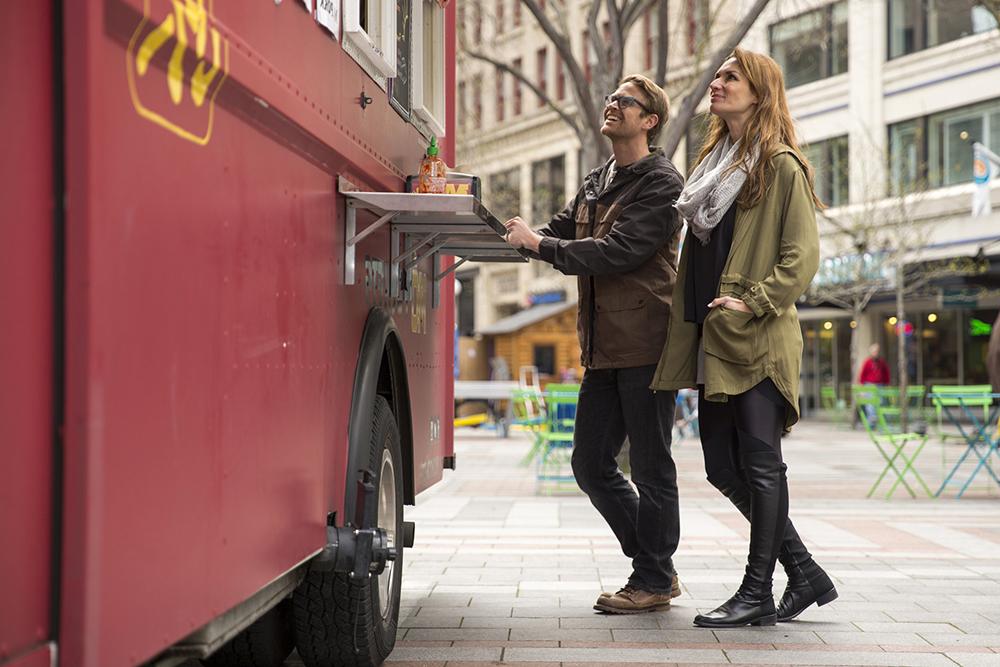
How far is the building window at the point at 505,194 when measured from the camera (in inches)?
1344

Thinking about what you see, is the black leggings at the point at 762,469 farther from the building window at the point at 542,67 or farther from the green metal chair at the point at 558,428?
the building window at the point at 542,67

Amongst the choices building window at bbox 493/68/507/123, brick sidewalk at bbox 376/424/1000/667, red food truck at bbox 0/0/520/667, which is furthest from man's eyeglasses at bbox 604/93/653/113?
building window at bbox 493/68/507/123

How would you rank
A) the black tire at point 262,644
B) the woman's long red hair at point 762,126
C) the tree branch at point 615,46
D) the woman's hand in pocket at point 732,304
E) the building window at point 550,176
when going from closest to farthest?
the black tire at point 262,644
the woman's hand in pocket at point 732,304
the woman's long red hair at point 762,126
the tree branch at point 615,46
the building window at point 550,176

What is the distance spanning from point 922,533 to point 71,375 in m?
7.63

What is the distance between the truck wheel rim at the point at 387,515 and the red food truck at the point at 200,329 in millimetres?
14

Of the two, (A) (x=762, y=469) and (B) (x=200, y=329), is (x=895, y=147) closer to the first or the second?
(A) (x=762, y=469)

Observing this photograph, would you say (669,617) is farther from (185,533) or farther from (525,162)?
(525,162)

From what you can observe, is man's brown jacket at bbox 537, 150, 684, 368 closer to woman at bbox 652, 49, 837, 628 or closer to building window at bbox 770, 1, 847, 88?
woman at bbox 652, 49, 837, 628

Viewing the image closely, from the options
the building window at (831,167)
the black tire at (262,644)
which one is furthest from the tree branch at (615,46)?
the building window at (831,167)

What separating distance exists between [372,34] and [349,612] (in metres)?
1.74

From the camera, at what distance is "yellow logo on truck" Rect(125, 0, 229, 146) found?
7.25 ft

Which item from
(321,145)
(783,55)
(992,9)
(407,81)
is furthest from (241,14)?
(783,55)

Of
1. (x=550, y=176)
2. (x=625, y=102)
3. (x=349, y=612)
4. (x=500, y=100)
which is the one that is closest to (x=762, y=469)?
(x=625, y=102)

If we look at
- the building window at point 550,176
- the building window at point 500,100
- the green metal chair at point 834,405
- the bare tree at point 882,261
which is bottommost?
the green metal chair at point 834,405
